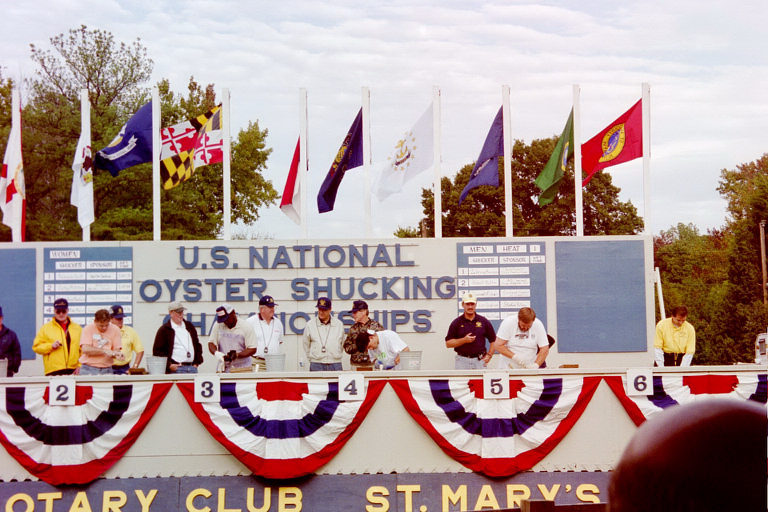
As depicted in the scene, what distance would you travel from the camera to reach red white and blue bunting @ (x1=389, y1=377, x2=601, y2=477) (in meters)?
10.7

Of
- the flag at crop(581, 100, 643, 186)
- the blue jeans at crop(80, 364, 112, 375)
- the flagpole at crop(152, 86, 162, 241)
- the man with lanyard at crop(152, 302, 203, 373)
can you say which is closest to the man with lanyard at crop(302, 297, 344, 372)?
the man with lanyard at crop(152, 302, 203, 373)

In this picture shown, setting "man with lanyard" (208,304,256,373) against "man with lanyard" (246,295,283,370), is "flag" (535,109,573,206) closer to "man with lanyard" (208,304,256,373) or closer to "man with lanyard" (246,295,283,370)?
"man with lanyard" (246,295,283,370)

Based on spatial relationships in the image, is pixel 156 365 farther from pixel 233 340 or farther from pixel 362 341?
pixel 362 341

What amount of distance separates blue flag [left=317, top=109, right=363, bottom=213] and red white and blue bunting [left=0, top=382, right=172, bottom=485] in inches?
331

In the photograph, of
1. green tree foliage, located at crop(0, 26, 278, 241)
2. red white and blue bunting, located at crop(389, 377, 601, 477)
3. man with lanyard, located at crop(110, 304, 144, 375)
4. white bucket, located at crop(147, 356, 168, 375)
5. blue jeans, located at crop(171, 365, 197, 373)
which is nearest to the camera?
red white and blue bunting, located at crop(389, 377, 601, 477)

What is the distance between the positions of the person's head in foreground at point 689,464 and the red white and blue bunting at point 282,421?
9875 mm

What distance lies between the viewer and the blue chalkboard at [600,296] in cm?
1697

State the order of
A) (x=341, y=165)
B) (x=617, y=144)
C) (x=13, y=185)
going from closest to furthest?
(x=617, y=144), (x=13, y=185), (x=341, y=165)

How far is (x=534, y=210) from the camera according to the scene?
60.2 meters

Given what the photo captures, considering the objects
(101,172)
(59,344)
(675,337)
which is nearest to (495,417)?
(675,337)

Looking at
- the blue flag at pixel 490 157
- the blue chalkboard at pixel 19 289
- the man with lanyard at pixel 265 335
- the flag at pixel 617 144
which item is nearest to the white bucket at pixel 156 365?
the man with lanyard at pixel 265 335

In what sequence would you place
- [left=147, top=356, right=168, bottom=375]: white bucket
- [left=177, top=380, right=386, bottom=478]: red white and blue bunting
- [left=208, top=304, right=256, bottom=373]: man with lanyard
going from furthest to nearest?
[left=208, top=304, right=256, bottom=373]: man with lanyard < [left=147, top=356, right=168, bottom=375]: white bucket < [left=177, top=380, right=386, bottom=478]: red white and blue bunting

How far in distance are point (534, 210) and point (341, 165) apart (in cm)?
4271

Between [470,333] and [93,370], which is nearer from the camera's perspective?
[93,370]
